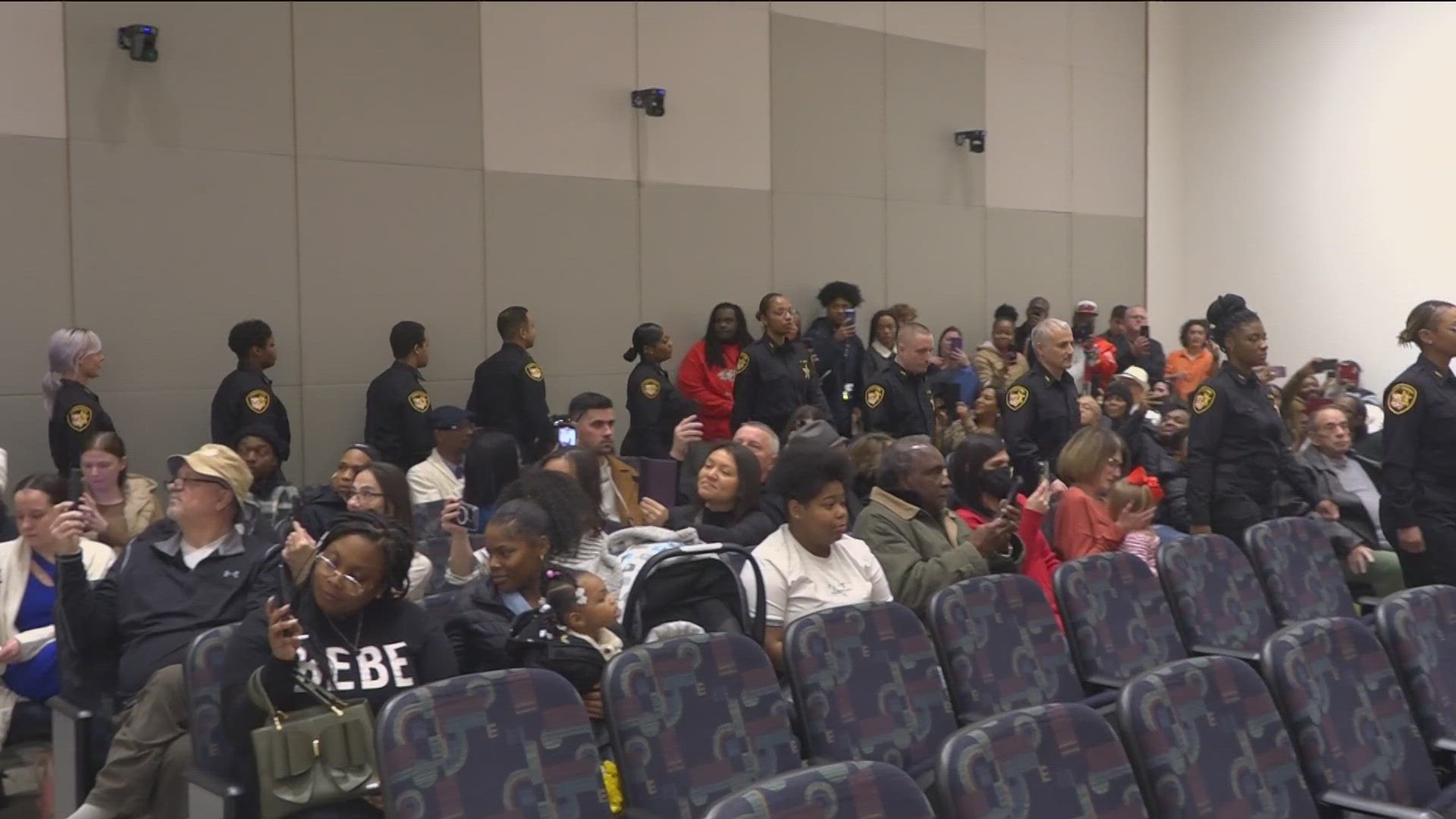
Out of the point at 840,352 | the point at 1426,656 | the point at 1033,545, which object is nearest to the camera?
the point at 1426,656

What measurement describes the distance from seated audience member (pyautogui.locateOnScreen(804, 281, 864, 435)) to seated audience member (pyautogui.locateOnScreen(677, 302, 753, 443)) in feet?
2.26

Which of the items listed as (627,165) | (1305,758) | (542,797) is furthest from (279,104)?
(1305,758)

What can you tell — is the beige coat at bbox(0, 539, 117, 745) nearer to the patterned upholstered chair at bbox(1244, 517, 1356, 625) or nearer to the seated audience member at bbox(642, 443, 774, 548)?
the seated audience member at bbox(642, 443, 774, 548)

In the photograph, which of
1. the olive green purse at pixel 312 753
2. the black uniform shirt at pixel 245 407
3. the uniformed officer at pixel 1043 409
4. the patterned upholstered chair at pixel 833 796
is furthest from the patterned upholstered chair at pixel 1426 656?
the black uniform shirt at pixel 245 407

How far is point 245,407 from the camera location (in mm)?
7285

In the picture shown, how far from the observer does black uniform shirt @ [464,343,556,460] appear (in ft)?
26.6

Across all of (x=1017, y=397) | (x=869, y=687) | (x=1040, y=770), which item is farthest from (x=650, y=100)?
(x=1040, y=770)

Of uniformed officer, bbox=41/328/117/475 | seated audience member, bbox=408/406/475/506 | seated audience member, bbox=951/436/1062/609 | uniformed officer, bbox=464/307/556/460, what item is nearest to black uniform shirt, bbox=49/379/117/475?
uniformed officer, bbox=41/328/117/475

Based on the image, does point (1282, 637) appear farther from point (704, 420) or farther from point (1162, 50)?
point (1162, 50)

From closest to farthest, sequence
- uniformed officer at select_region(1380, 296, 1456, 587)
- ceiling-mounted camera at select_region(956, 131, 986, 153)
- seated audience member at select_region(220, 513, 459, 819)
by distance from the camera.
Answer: seated audience member at select_region(220, 513, 459, 819) < uniformed officer at select_region(1380, 296, 1456, 587) < ceiling-mounted camera at select_region(956, 131, 986, 153)

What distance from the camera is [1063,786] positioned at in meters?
2.44

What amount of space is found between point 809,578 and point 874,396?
3849 millimetres

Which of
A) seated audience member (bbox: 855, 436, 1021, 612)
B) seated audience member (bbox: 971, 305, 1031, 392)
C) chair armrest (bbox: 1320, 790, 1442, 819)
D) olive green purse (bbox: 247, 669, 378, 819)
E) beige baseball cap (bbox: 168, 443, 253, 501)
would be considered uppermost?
seated audience member (bbox: 971, 305, 1031, 392)

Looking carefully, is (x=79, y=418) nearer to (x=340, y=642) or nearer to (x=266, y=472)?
(x=266, y=472)
